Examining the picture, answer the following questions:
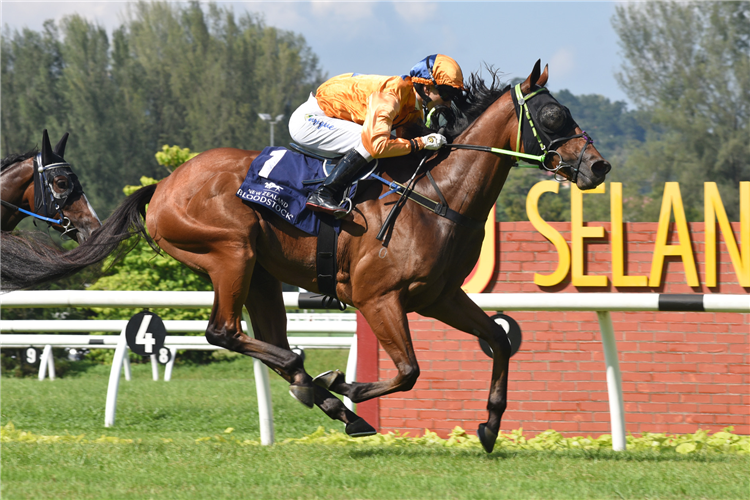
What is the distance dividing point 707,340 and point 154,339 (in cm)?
350

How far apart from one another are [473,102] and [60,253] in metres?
2.31

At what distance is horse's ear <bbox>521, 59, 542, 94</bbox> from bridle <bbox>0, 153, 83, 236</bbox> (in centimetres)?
303

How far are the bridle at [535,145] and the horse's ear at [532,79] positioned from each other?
0.02 m

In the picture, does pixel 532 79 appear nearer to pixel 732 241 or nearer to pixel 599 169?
pixel 599 169

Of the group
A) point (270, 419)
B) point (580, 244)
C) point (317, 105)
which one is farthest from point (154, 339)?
point (580, 244)

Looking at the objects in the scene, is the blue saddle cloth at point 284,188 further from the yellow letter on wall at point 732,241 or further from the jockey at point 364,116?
the yellow letter on wall at point 732,241

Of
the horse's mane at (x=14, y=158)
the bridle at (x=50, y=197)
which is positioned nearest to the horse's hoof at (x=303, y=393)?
the bridle at (x=50, y=197)

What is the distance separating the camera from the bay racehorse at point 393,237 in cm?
367

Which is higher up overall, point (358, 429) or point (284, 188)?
point (284, 188)

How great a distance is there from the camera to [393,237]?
3.71 m

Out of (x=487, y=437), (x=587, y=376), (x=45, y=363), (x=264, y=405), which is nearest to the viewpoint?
(x=487, y=437)

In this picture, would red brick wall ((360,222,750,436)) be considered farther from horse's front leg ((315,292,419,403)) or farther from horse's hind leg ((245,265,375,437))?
horse's front leg ((315,292,419,403))

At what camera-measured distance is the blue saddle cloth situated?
379 centimetres

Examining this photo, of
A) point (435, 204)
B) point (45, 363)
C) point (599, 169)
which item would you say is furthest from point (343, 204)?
point (45, 363)
